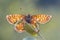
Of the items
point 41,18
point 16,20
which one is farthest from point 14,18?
point 41,18

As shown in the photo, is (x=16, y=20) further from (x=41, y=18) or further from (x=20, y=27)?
(x=41, y=18)

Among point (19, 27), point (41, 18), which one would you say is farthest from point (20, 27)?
point (41, 18)

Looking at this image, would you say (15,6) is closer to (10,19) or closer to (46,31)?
(10,19)

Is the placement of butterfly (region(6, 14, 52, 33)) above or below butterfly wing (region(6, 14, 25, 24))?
below

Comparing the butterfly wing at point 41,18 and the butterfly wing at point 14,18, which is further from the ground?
the butterfly wing at point 14,18

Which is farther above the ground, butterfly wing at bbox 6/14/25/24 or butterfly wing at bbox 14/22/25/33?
butterfly wing at bbox 6/14/25/24

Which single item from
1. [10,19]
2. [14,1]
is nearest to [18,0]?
[14,1]

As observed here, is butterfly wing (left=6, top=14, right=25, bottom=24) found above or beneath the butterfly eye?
above

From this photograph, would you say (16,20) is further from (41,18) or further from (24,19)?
(41,18)
